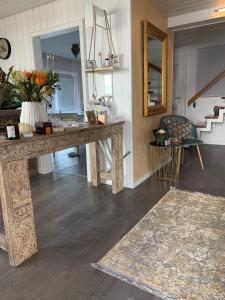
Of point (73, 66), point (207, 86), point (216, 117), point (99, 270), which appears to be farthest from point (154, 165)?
point (73, 66)

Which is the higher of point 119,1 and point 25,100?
point 119,1

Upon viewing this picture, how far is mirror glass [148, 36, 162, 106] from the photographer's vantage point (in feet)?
10.9

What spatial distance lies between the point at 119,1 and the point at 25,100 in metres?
1.73

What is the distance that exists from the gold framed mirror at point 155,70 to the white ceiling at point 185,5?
30 centimetres

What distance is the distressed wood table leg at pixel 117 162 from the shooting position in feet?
9.49

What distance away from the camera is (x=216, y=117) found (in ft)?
17.6

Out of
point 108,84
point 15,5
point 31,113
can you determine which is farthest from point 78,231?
point 15,5

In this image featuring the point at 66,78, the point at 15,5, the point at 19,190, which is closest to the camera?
the point at 19,190

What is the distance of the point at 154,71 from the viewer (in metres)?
3.49

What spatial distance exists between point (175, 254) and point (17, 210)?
1.23 metres

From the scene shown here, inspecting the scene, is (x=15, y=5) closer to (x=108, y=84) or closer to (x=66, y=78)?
Answer: (x=108, y=84)

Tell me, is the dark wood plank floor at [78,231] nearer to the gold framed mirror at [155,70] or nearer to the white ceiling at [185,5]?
the gold framed mirror at [155,70]

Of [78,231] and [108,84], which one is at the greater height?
[108,84]

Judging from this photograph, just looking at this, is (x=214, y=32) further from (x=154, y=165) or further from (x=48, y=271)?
(x=48, y=271)
